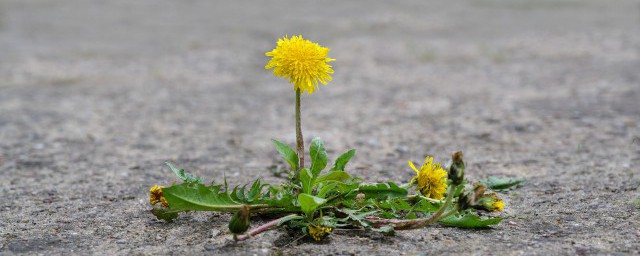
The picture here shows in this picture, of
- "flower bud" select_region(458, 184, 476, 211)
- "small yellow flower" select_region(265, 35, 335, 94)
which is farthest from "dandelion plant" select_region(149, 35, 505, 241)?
"flower bud" select_region(458, 184, 476, 211)

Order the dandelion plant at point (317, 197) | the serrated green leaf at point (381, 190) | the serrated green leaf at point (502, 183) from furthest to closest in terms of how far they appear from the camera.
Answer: the serrated green leaf at point (502, 183), the serrated green leaf at point (381, 190), the dandelion plant at point (317, 197)

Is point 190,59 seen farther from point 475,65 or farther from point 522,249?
point 522,249

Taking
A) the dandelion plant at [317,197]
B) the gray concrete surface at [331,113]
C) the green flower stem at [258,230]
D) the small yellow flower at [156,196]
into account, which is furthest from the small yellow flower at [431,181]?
the small yellow flower at [156,196]

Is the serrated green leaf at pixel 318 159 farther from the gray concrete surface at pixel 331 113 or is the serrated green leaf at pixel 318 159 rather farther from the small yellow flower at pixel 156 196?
the small yellow flower at pixel 156 196

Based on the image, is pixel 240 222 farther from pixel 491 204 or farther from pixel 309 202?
pixel 491 204

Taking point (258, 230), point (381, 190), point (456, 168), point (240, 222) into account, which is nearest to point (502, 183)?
point (381, 190)

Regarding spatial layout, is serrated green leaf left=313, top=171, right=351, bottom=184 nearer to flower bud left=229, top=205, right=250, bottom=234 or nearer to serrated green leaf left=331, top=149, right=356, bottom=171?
serrated green leaf left=331, top=149, right=356, bottom=171
